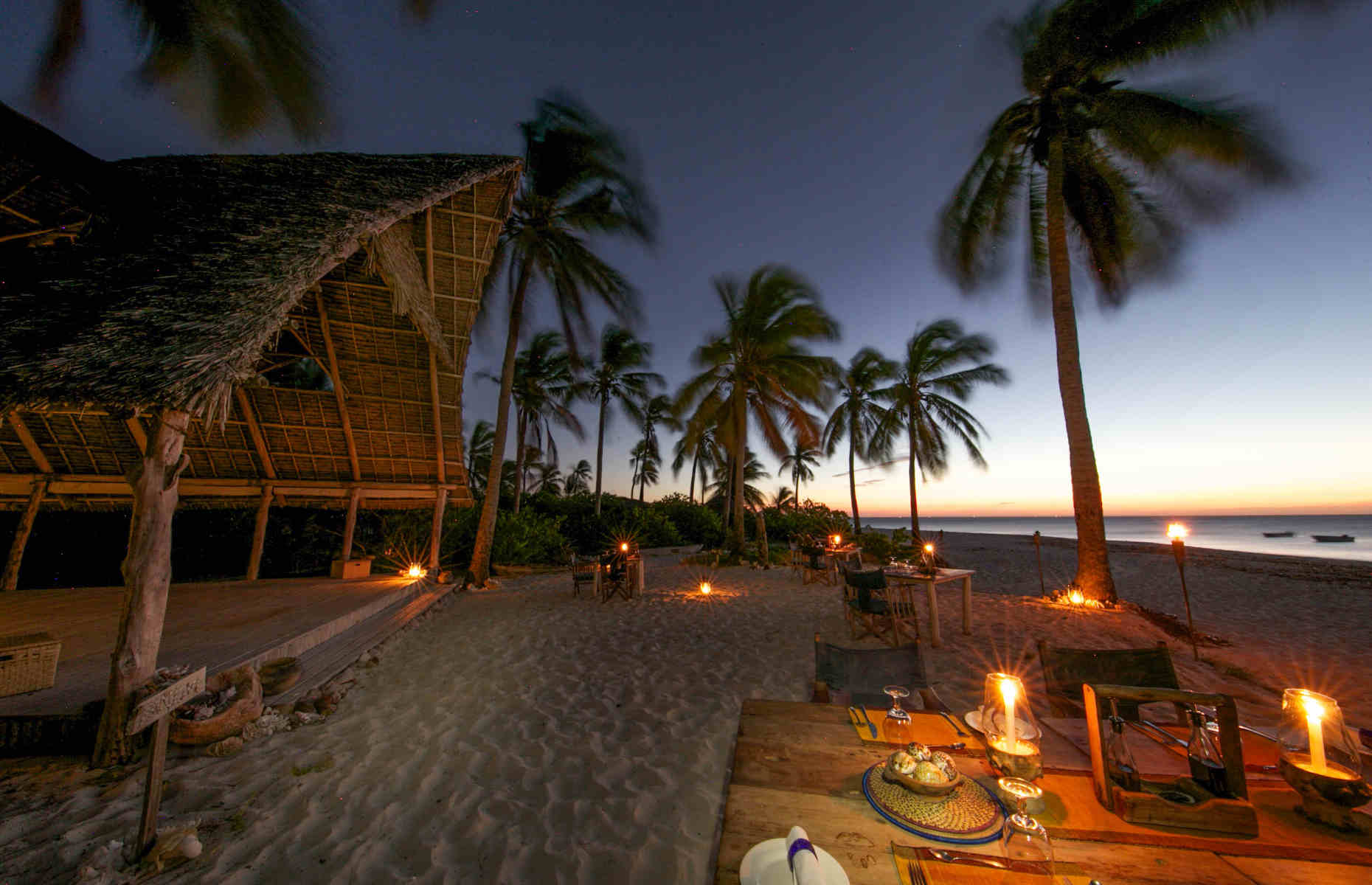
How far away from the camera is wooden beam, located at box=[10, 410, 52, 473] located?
6.62 meters

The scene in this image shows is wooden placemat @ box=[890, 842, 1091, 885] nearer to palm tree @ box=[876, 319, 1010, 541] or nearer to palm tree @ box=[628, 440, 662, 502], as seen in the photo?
palm tree @ box=[876, 319, 1010, 541]

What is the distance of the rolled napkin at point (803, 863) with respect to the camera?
0.92 meters

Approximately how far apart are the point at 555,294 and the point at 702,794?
1039 centimetres

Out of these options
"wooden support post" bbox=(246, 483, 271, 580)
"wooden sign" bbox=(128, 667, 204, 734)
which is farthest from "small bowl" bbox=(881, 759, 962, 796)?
"wooden support post" bbox=(246, 483, 271, 580)

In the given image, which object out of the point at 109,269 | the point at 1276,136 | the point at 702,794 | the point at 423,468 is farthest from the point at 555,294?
the point at 1276,136

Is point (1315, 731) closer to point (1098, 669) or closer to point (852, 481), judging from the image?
point (1098, 669)

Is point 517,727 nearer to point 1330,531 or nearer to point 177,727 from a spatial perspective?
point 177,727

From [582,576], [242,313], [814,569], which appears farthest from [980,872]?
[814,569]

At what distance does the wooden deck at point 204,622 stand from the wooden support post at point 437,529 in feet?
3.45

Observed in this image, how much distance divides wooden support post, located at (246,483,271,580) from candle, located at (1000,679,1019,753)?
10.8 meters

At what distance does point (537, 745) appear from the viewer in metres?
3.49

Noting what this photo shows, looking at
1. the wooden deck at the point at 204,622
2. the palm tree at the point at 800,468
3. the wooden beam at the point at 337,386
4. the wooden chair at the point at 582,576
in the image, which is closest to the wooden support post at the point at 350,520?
the wooden beam at the point at 337,386

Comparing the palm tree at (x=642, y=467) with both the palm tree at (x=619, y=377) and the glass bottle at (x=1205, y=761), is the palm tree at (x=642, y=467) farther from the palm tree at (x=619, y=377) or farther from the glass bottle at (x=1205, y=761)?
the glass bottle at (x=1205, y=761)

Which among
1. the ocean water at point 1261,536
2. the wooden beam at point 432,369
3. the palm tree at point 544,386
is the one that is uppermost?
the palm tree at point 544,386
